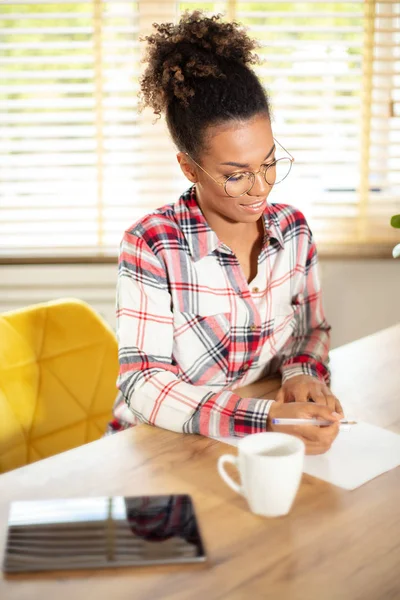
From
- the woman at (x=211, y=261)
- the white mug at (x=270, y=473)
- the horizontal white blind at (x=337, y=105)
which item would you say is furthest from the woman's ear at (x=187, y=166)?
the horizontal white blind at (x=337, y=105)

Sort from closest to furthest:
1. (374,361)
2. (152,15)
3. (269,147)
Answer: (269,147) → (374,361) → (152,15)

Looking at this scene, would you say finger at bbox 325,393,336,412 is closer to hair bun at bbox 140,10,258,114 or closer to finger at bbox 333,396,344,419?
finger at bbox 333,396,344,419

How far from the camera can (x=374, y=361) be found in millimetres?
1522

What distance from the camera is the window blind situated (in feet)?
8.23

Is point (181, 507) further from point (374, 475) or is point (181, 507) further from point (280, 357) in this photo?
point (280, 357)

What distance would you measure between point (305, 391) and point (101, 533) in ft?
1.68

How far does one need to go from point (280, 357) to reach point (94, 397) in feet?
1.35

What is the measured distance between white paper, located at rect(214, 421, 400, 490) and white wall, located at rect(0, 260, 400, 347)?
4.98 ft

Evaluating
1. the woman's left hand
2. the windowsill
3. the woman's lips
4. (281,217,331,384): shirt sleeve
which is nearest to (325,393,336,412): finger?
the woman's left hand

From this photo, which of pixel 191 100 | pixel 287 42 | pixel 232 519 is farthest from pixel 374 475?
pixel 287 42

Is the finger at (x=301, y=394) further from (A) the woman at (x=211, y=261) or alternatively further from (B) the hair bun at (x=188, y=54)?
(B) the hair bun at (x=188, y=54)

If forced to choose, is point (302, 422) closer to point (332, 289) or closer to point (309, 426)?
point (309, 426)

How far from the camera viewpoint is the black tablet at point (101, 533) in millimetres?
828

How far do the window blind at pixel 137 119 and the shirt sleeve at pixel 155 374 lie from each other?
48.9 inches
